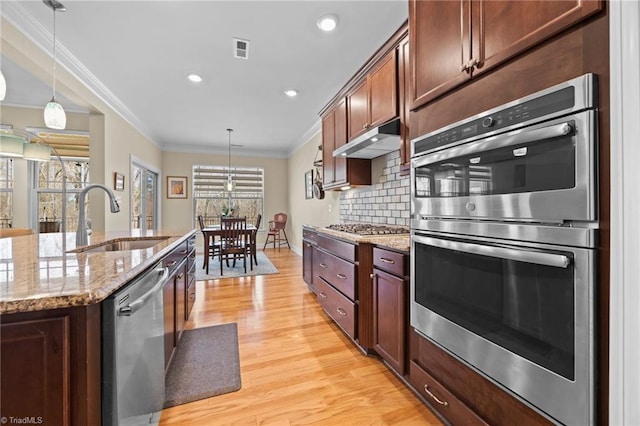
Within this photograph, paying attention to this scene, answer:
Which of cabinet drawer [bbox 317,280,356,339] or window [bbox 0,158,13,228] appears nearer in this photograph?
cabinet drawer [bbox 317,280,356,339]

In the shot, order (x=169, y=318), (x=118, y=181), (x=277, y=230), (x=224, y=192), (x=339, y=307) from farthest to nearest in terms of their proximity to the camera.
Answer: (x=224, y=192) < (x=277, y=230) < (x=118, y=181) < (x=339, y=307) < (x=169, y=318)

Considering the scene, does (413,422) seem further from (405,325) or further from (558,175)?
(558,175)

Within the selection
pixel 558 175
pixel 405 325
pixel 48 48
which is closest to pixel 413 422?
pixel 405 325

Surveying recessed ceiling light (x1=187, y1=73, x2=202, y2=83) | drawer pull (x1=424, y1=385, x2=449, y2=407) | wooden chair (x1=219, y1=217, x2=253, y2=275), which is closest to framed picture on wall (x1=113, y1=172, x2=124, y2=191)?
wooden chair (x1=219, y1=217, x2=253, y2=275)

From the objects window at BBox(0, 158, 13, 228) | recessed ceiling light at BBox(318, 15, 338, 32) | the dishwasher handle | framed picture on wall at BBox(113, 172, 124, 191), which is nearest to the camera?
the dishwasher handle

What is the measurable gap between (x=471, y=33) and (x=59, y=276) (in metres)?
1.81

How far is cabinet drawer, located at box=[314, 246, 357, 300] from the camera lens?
2.16 metres

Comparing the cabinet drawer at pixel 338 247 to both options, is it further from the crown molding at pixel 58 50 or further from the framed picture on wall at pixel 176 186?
the framed picture on wall at pixel 176 186

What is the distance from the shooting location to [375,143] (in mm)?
2453

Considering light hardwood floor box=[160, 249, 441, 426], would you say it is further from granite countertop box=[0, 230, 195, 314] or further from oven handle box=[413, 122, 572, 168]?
oven handle box=[413, 122, 572, 168]

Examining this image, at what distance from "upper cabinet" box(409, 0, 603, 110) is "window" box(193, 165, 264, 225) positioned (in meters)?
6.13

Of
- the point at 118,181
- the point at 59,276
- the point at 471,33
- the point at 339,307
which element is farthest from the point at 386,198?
the point at 118,181

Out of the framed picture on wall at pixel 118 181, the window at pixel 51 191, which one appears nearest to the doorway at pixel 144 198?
the framed picture on wall at pixel 118 181

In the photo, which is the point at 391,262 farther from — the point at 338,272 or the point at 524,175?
the point at 524,175
